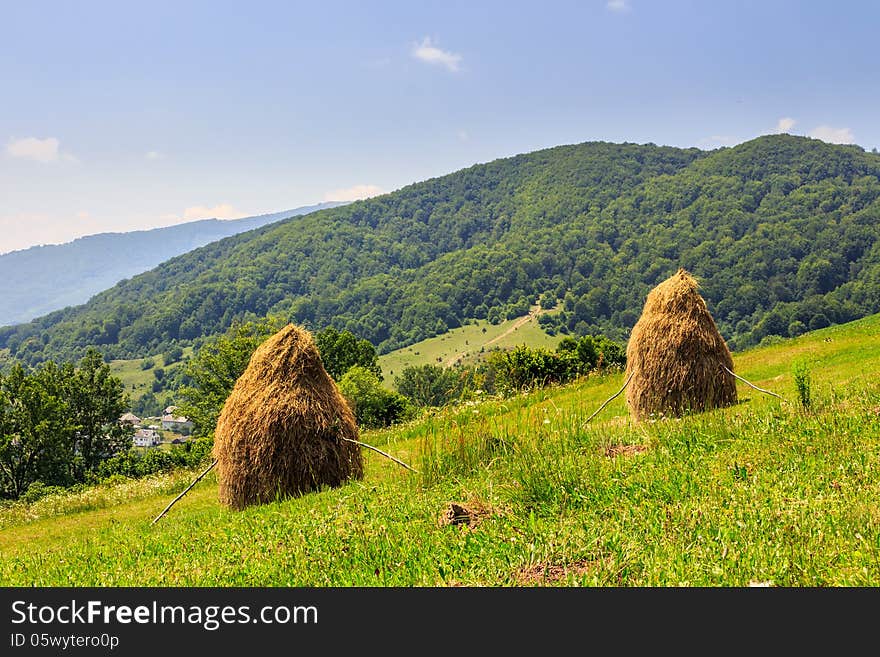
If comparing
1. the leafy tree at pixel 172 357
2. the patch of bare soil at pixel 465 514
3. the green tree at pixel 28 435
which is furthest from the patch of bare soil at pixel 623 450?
the leafy tree at pixel 172 357

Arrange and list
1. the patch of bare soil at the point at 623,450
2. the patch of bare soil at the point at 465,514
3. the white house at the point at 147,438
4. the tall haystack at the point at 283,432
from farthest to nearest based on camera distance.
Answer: the white house at the point at 147,438, the tall haystack at the point at 283,432, the patch of bare soil at the point at 623,450, the patch of bare soil at the point at 465,514

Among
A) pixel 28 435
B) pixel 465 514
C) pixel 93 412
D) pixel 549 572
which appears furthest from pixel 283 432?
pixel 93 412

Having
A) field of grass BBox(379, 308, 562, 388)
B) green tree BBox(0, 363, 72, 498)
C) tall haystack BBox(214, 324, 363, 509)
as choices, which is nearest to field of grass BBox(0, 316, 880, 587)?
tall haystack BBox(214, 324, 363, 509)

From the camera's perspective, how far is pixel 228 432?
35.0ft

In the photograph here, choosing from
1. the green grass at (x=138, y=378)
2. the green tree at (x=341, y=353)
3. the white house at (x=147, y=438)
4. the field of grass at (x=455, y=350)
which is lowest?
the white house at (x=147, y=438)

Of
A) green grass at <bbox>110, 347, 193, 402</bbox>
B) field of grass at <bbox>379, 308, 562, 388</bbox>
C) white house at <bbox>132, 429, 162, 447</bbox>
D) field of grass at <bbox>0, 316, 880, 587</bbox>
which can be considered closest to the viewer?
field of grass at <bbox>0, 316, 880, 587</bbox>

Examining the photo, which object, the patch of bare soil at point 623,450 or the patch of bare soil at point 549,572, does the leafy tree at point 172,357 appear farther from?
the patch of bare soil at point 549,572

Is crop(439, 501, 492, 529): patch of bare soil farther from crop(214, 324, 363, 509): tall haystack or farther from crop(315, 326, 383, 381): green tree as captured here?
crop(315, 326, 383, 381): green tree

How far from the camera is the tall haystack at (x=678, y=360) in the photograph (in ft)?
40.4

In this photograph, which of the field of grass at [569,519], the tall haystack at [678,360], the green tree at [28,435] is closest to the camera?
the field of grass at [569,519]

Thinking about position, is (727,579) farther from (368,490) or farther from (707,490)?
(368,490)

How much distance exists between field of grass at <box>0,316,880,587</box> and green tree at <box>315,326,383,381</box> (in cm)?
4647

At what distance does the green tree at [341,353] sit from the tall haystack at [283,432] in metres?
44.7

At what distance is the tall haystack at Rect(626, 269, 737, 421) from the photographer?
40.4ft
